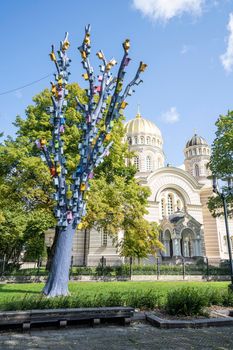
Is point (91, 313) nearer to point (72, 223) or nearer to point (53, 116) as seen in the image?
point (72, 223)

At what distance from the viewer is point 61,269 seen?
10781 millimetres

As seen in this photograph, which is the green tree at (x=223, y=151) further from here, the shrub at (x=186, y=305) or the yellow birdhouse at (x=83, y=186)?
the shrub at (x=186, y=305)

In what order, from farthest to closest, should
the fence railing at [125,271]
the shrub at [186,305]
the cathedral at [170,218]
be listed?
the cathedral at [170,218]
the fence railing at [125,271]
the shrub at [186,305]

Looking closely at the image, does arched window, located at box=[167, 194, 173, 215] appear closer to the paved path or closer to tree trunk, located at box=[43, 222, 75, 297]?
tree trunk, located at box=[43, 222, 75, 297]

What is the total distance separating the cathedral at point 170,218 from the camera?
32.5 metres

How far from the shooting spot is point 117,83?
12344 mm

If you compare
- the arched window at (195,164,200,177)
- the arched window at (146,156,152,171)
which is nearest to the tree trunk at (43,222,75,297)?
the arched window at (146,156,152,171)

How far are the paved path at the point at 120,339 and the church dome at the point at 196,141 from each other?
4592 centimetres

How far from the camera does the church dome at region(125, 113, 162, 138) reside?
4638 cm

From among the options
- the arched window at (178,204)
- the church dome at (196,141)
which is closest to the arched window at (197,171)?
the church dome at (196,141)

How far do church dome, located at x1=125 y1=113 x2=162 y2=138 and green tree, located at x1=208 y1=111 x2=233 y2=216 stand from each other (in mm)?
22434

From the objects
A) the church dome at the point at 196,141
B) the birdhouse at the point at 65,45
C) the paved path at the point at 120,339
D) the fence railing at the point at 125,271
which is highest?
the church dome at the point at 196,141

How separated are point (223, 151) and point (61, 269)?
17480 mm

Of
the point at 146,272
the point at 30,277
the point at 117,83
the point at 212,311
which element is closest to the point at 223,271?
the point at 146,272
